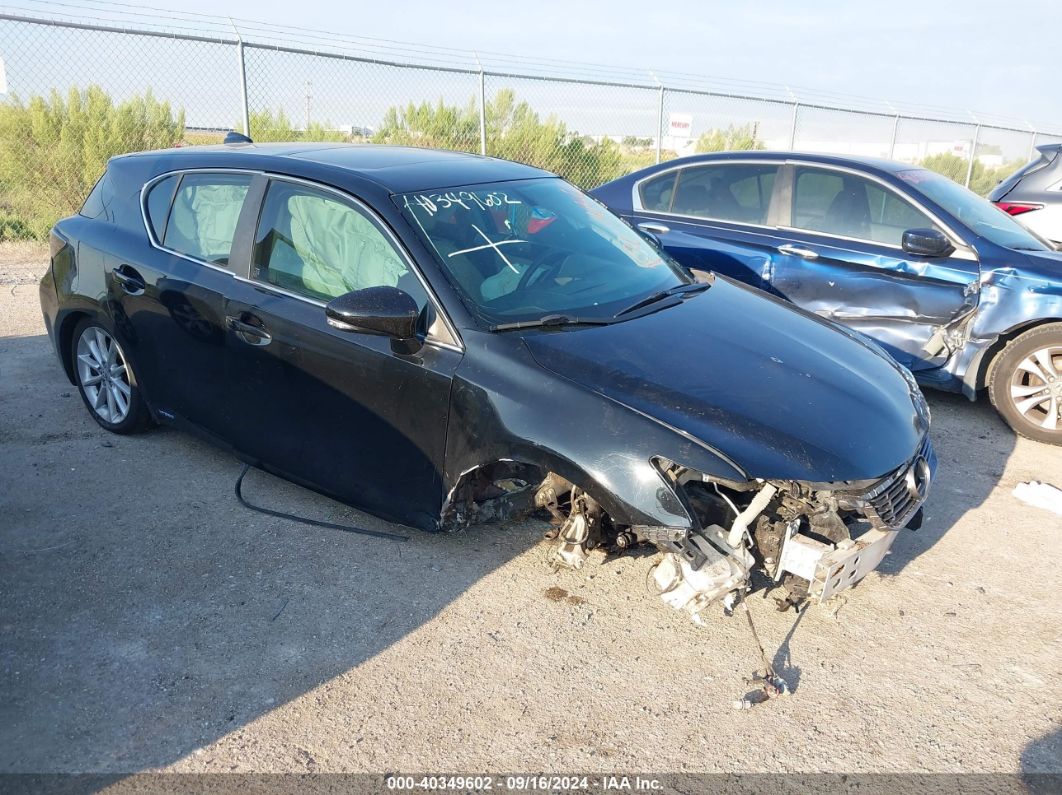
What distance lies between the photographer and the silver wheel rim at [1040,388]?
5.21 m

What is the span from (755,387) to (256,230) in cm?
235

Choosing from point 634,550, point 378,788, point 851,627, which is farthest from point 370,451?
point 851,627

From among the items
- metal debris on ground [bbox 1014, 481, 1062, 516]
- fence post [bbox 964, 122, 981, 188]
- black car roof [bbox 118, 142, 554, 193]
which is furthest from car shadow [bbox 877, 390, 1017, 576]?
fence post [bbox 964, 122, 981, 188]

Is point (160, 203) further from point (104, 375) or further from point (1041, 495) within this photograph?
point (1041, 495)

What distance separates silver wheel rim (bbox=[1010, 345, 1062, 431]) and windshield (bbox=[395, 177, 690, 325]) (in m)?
2.50

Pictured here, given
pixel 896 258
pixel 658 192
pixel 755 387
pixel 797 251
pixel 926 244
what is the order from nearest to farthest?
pixel 755 387
pixel 926 244
pixel 896 258
pixel 797 251
pixel 658 192

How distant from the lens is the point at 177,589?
3451mm

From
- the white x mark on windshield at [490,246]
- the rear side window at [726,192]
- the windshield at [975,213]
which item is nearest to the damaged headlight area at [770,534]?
the white x mark on windshield at [490,246]

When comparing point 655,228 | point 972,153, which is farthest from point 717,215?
point 972,153

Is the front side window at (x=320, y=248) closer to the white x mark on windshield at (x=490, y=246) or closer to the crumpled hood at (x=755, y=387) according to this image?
the white x mark on windshield at (x=490, y=246)

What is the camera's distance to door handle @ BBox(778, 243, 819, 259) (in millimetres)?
5926

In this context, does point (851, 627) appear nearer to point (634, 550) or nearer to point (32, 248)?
point (634, 550)

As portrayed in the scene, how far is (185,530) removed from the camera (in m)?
3.91

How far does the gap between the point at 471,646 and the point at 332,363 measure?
132cm
